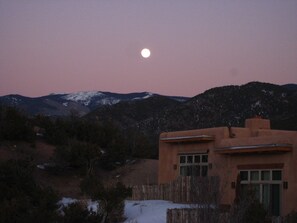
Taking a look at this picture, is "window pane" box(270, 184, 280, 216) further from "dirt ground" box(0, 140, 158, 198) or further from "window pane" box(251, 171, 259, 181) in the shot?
"dirt ground" box(0, 140, 158, 198)

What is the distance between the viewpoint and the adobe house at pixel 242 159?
78.1 ft

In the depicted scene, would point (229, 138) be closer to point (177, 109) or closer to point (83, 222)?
point (83, 222)

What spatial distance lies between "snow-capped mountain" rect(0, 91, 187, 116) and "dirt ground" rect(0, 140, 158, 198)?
62839 millimetres

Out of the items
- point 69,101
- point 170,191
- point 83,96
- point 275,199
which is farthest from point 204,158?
point 83,96

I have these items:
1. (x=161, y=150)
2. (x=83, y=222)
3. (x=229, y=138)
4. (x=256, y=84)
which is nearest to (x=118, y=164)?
(x=161, y=150)

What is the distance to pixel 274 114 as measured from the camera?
6475 cm

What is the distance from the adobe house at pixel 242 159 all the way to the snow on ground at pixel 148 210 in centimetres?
210

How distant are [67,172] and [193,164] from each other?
14.9 metres

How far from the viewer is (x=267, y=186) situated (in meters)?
24.8

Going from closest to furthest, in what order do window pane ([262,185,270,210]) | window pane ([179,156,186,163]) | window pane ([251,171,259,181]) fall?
window pane ([262,185,270,210])
window pane ([251,171,259,181])
window pane ([179,156,186,163])

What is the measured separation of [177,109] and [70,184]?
33.9 m

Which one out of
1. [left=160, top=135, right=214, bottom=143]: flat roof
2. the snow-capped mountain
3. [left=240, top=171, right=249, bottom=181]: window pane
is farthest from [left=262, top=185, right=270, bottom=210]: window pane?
the snow-capped mountain

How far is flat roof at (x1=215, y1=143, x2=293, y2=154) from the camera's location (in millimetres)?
23656

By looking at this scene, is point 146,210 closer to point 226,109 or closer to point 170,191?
point 170,191
